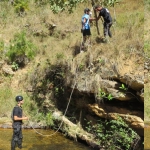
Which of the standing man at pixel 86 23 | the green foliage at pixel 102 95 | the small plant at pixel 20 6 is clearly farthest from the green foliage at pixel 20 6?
the green foliage at pixel 102 95

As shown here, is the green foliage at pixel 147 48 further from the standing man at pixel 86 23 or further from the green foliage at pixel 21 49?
the green foliage at pixel 21 49

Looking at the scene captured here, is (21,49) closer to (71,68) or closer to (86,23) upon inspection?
(71,68)

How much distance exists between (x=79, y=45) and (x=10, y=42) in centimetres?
529

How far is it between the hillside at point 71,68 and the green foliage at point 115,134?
10 cm

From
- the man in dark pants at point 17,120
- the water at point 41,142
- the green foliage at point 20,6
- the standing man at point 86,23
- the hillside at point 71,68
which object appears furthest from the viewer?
the green foliage at point 20,6

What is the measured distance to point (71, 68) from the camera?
1194cm

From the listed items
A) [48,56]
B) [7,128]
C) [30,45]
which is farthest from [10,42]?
[7,128]

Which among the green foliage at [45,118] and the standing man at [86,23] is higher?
the standing man at [86,23]

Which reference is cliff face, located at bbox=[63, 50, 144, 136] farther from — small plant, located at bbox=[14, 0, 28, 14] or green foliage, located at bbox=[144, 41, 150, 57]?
small plant, located at bbox=[14, 0, 28, 14]

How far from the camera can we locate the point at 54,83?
13.7m

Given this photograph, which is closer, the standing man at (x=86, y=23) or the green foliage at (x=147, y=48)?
the green foliage at (x=147, y=48)

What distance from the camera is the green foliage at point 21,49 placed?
15766 mm

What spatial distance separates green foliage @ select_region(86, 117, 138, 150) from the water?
585 millimetres

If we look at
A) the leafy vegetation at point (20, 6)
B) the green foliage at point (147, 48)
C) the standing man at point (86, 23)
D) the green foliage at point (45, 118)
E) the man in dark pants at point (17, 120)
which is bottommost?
the green foliage at point (45, 118)
